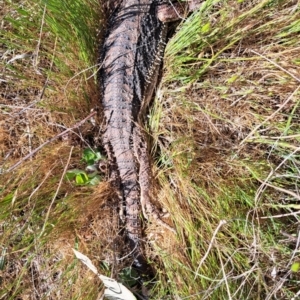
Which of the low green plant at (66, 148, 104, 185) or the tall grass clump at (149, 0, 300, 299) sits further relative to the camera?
the low green plant at (66, 148, 104, 185)

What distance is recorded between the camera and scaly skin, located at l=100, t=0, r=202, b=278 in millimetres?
2629

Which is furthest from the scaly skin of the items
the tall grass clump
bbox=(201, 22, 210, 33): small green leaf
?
bbox=(201, 22, 210, 33): small green leaf

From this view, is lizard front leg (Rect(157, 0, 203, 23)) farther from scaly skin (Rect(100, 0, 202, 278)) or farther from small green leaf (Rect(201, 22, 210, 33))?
small green leaf (Rect(201, 22, 210, 33))

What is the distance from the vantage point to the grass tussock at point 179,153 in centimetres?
243

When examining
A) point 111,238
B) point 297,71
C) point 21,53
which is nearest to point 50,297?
point 111,238

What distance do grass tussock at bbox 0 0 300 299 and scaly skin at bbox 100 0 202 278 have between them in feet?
0.28

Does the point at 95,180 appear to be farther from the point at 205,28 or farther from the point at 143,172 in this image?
the point at 205,28

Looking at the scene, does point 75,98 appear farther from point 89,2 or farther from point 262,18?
point 262,18

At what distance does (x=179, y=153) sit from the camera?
2.56 metres

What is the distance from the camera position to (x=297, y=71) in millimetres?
2387

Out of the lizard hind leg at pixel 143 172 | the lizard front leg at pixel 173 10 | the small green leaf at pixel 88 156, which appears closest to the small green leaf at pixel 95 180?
the small green leaf at pixel 88 156

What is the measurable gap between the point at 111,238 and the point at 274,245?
3.06 feet

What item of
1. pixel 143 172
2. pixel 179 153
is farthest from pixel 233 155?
pixel 143 172

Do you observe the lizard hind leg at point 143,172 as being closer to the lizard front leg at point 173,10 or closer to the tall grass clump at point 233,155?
the tall grass clump at point 233,155
